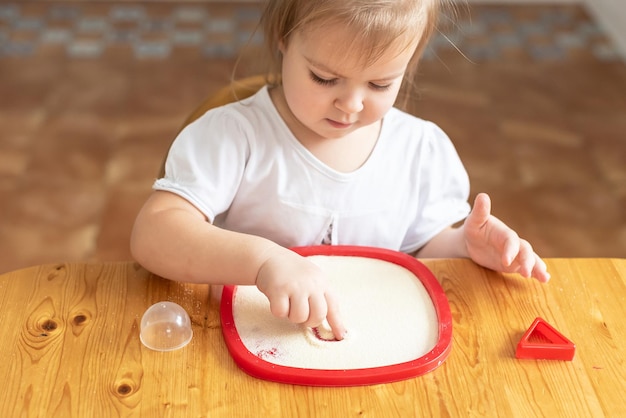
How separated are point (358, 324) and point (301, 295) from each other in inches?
3.1

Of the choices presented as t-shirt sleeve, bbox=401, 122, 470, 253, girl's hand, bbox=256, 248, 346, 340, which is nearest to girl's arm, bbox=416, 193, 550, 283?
t-shirt sleeve, bbox=401, 122, 470, 253

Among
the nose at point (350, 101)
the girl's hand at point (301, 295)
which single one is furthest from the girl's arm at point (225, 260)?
the nose at point (350, 101)

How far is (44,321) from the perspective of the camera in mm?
864

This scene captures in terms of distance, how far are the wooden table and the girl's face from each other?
21 cm

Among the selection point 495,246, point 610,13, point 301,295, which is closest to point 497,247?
point 495,246

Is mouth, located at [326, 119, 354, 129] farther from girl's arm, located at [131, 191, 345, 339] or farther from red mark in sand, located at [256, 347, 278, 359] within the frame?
red mark in sand, located at [256, 347, 278, 359]

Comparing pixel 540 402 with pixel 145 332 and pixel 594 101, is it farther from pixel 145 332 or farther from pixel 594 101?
pixel 594 101

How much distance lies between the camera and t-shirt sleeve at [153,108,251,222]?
40.3 inches

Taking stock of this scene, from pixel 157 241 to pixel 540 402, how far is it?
1.43 ft

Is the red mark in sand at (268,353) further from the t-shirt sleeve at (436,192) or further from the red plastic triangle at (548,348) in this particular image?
the t-shirt sleeve at (436,192)

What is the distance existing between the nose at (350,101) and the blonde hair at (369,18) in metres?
0.04

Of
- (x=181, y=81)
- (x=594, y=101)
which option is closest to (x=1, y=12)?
(x=181, y=81)

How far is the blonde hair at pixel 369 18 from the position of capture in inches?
35.9

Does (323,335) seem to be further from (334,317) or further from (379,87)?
(379,87)
